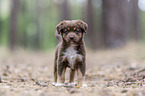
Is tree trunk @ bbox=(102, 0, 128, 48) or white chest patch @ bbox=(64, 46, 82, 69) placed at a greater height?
tree trunk @ bbox=(102, 0, 128, 48)

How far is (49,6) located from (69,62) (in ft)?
148

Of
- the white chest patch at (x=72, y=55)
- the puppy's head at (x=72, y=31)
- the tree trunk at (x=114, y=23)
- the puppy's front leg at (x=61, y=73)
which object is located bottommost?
the puppy's front leg at (x=61, y=73)

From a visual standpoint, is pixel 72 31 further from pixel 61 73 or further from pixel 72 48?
pixel 61 73

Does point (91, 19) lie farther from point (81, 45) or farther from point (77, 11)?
point (77, 11)

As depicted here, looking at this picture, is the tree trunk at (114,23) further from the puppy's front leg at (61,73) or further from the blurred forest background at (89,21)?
the puppy's front leg at (61,73)

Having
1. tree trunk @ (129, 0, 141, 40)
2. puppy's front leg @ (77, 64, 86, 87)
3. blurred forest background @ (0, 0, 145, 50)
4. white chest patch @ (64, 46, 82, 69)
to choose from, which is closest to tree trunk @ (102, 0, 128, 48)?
blurred forest background @ (0, 0, 145, 50)

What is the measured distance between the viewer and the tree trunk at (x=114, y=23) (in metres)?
14.3

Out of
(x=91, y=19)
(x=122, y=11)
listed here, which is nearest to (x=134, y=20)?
(x=91, y=19)

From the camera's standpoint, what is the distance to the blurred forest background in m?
14.7

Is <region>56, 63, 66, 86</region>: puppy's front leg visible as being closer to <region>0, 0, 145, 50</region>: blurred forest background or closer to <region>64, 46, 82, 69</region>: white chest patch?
<region>64, 46, 82, 69</region>: white chest patch

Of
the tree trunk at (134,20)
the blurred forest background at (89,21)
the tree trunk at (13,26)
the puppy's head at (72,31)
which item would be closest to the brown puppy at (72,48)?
the puppy's head at (72,31)

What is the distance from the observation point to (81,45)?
5082 millimetres

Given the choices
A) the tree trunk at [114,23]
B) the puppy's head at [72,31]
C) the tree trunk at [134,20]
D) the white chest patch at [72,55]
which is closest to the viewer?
the puppy's head at [72,31]

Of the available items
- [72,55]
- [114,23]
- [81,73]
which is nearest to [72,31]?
[72,55]
